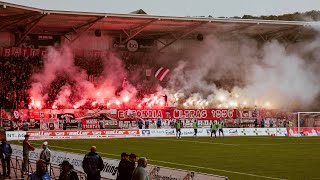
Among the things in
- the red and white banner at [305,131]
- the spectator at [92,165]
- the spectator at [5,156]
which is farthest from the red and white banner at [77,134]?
the spectator at [92,165]

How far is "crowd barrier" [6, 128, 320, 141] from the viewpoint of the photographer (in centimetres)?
4644

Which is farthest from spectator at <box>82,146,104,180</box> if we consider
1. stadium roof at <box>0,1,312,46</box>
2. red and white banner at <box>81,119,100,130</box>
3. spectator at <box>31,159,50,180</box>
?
red and white banner at <box>81,119,100,130</box>

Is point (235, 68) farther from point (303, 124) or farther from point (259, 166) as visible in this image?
point (259, 166)

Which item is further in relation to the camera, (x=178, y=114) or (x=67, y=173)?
(x=178, y=114)

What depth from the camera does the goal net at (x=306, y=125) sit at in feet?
180

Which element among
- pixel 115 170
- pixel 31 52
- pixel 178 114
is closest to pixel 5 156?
pixel 115 170

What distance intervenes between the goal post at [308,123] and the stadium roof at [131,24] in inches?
433

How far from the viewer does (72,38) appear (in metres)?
67.4

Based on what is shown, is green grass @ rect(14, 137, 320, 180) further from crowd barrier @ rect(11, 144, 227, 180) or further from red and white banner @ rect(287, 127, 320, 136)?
red and white banner @ rect(287, 127, 320, 136)

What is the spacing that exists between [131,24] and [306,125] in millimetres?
21408

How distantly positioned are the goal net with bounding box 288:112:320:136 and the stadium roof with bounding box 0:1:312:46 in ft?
36.1

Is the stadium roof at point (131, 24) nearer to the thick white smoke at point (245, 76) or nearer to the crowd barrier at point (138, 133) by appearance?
the thick white smoke at point (245, 76)

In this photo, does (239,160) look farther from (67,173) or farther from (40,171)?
(40,171)

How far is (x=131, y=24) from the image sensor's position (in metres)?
63.7
